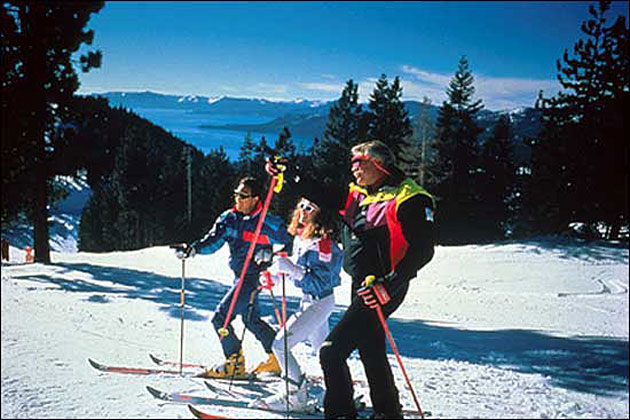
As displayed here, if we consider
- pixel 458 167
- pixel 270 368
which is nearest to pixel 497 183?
pixel 458 167

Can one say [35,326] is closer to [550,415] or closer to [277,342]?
[277,342]

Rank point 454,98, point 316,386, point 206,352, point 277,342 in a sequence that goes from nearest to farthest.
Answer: point 277,342
point 316,386
point 206,352
point 454,98

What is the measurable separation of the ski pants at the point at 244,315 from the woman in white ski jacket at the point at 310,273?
683 mm

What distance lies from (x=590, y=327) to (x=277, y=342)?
6.31 meters

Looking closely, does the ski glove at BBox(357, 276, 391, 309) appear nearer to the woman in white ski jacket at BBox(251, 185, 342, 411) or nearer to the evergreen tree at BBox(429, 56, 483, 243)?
the woman in white ski jacket at BBox(251, 185, 342, 411)

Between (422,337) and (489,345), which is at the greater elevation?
(489,345)

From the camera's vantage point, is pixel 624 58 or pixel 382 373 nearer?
pixel 382 373

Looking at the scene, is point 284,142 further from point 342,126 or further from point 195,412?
point 195,412

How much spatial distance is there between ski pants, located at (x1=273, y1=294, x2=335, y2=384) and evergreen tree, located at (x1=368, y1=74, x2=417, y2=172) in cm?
1961

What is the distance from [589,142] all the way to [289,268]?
12367 millimetres

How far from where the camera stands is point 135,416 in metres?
→ 3.62

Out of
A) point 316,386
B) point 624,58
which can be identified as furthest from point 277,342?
point 624,58

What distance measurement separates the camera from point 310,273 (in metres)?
3.99

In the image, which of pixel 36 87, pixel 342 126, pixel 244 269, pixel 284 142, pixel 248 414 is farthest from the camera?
pixel 284 142
